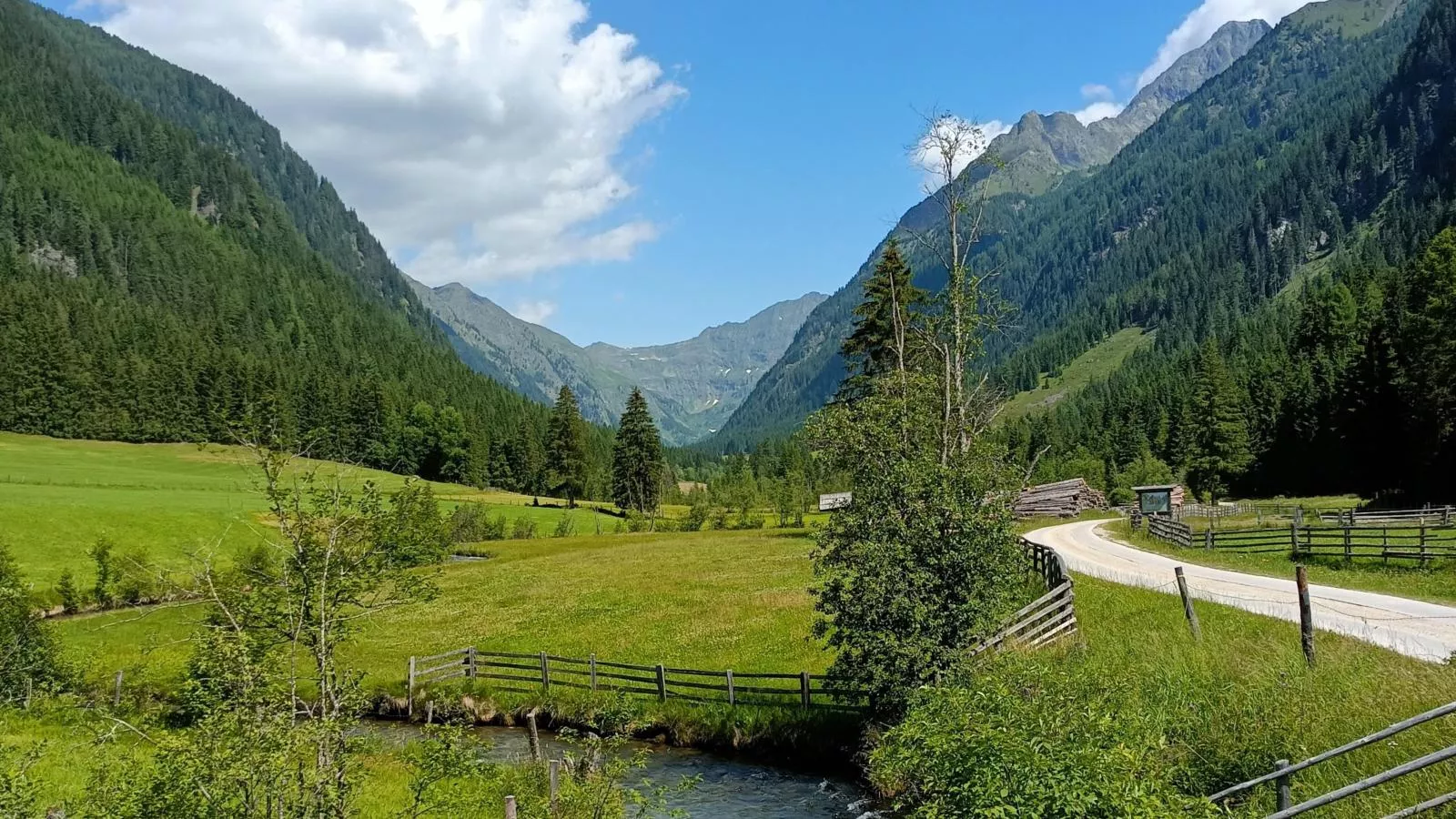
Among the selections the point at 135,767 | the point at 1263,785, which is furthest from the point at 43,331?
the point at 1263,785

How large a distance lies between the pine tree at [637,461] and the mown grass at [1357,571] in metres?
73.0

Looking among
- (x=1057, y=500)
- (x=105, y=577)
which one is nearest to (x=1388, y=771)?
(x=105, y=577)

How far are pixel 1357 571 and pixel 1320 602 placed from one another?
32.3ft

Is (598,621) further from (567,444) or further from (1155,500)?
(567,444)

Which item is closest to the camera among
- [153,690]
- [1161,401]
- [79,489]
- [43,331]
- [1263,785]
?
[1263,785]

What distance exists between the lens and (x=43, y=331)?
422 feet

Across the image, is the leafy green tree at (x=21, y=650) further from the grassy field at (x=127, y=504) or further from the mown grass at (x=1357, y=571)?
the mown grass at (x=1357, y=571)

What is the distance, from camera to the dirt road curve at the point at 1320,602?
56.8 feet

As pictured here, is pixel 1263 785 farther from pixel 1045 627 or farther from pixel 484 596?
pixel 484 596

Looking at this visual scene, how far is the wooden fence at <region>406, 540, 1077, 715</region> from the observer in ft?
71.8

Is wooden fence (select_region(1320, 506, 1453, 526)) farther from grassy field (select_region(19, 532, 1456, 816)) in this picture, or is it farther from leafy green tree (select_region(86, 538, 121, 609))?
leafy green tree (select_region(86, 538, 121, 609))

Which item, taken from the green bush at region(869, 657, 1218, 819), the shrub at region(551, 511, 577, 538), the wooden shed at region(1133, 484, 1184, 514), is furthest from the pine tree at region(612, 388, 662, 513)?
the green bush at region(869, 657, 1218, 819)

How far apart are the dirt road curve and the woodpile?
4730cm

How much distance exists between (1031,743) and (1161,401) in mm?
146865
